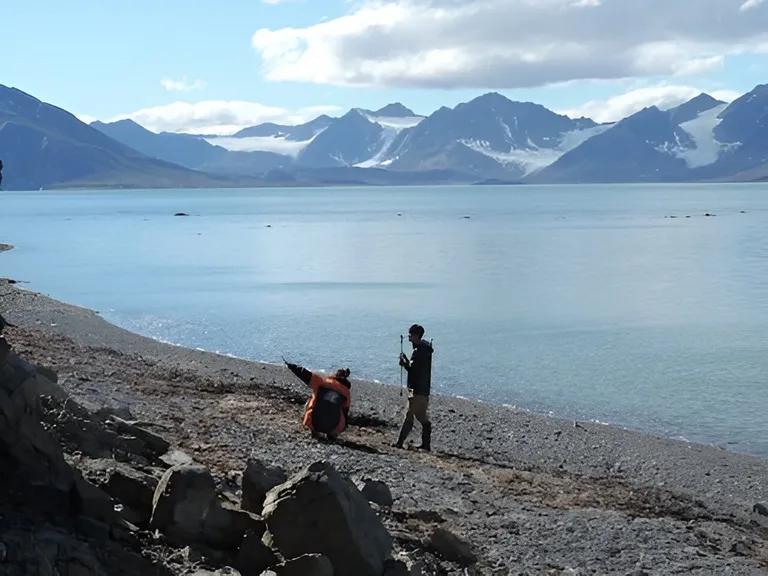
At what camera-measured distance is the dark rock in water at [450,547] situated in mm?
10719

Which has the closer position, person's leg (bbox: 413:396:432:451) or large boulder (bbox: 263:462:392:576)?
large boulder (bbox: 263:462:392:576)

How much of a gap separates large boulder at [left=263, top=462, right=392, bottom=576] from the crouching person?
6.74 metres

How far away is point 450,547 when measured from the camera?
1077cm

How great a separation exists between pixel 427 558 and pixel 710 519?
623cm

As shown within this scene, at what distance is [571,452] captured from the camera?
20.5 metres

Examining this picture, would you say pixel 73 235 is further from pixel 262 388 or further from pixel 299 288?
pixel 262 388

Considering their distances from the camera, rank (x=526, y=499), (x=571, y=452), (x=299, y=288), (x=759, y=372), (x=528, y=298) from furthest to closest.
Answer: (x=299, y=288) < (x=528, y=298) < (x=759, y=372) < (x=571, y=452) < (x=526, y=499)

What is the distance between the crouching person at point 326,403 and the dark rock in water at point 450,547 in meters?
5.72

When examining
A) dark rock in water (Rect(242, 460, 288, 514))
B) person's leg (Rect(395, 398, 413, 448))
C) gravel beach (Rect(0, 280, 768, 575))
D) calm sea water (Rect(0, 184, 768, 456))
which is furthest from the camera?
calm sea water (Rect(0, 184, 768, 456))

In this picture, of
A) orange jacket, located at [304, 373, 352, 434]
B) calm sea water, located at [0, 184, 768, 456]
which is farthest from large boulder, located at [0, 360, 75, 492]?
calm sea water, located at [0, 184, 768, 456]

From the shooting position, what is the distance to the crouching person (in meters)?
16.4

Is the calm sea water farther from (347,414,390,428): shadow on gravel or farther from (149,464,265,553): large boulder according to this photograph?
(149,464,265,553): large boulder

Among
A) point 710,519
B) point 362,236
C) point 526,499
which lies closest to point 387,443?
point 526,499

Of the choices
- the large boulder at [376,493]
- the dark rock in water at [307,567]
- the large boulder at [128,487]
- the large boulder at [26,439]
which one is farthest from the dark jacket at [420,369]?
the large boulder at [26,439]
